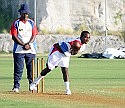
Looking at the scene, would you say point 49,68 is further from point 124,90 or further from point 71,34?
point 71,34

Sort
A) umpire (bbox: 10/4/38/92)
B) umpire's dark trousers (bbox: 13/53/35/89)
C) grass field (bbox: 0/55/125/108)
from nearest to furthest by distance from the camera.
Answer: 1. grass field (bbox: 0/55/125/108)
2. umpire (bbox: 10/4/38/92)
3. umpire's dark trousers (bbox: 13/53/35/89)

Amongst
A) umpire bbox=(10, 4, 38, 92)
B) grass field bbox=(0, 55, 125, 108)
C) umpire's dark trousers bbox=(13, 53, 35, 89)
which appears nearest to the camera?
grass field bbox=(0, 55, 125, 108)

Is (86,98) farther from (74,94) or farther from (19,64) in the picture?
(19,64)

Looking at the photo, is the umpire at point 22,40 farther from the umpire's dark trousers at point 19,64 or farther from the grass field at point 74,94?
the grass field at point 74,94

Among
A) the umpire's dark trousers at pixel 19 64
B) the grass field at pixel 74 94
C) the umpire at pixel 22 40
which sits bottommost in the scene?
the grass field at pixel 74 94

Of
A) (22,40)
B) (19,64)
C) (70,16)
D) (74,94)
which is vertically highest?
(70,16)

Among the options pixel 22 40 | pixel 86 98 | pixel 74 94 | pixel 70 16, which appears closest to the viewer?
pixel 86 98

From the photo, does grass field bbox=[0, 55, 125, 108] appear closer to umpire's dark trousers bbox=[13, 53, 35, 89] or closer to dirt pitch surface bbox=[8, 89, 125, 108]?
dirt pitch surface bbox=[8, 89, 125, 108]

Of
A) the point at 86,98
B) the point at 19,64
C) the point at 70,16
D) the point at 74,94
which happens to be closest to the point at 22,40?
the point at 19,64

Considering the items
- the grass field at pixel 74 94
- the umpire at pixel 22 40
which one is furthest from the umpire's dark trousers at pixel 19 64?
the grass field at pixel 74 94

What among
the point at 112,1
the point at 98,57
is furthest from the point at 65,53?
the point at 112,1

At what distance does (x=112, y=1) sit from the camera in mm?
48500

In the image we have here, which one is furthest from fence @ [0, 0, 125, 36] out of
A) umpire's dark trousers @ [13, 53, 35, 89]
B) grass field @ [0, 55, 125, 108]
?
umpire's dark trousers @ [13, 53, 35, 89]

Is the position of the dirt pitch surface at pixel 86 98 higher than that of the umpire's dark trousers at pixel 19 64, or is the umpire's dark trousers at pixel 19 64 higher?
the umpire's dark trousers at pixel 19 64
